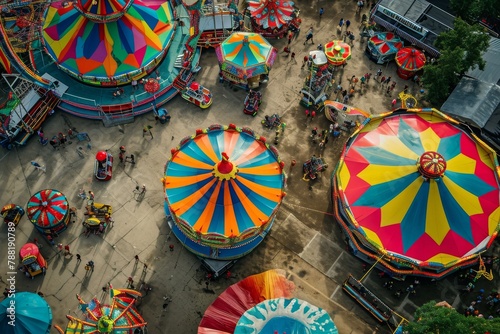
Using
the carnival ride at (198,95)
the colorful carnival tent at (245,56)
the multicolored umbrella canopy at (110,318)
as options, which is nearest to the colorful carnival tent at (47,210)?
the multicolored umbrella canopy at (110,318)

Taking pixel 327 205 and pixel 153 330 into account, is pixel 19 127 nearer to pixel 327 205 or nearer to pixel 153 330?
pixel 153 330

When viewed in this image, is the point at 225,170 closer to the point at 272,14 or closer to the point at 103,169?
the point at 103,169

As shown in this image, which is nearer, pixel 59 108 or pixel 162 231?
pixel 162 231

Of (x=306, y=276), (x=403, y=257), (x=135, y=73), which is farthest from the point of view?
(x=135, y=73)

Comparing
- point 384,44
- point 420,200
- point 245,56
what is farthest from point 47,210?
point 384,44

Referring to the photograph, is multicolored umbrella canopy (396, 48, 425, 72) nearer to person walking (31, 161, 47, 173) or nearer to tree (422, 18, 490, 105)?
tree (422, 18, 490, 105)

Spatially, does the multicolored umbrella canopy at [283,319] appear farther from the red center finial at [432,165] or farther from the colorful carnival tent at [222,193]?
the red center finial at [432,165]

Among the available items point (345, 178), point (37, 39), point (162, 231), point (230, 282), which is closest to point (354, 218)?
point (345, 178)
